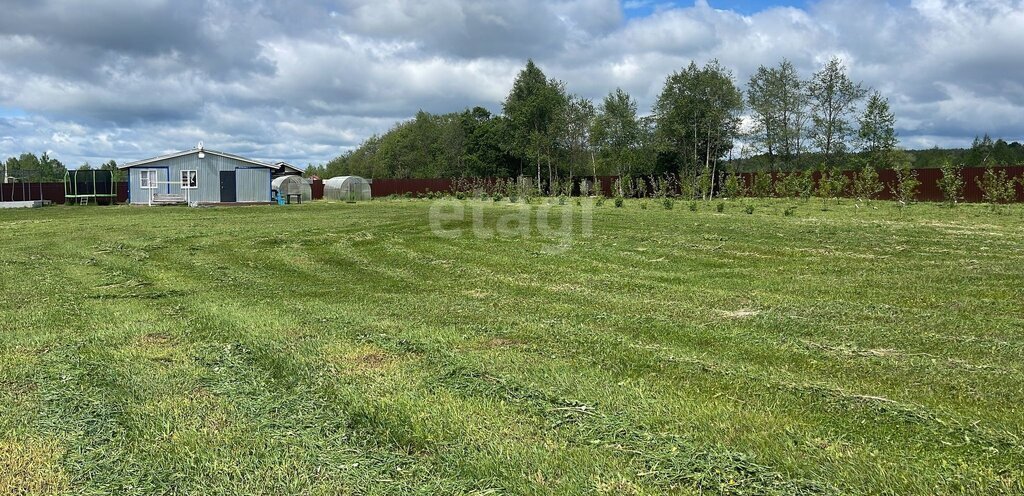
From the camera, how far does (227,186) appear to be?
104ft

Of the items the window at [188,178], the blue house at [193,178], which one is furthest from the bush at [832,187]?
the window at [188,178]

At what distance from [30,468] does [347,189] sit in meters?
40.6

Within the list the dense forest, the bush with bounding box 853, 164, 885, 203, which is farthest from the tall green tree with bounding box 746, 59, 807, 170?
the bush with bounding box 853, 164, 885, 203

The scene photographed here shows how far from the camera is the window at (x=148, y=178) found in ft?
101

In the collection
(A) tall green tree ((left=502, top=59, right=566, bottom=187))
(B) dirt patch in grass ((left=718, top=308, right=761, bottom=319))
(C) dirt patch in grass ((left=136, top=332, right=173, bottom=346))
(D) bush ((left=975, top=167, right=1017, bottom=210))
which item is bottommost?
(C) dirt patch in grass ((left=136, top=332, right=173, bottom=346))

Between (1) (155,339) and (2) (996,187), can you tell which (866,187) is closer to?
(2) (996,187)

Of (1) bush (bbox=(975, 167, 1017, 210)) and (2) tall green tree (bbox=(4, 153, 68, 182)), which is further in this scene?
(2) tall green tree (bbox=(4, 153, 68, 182))

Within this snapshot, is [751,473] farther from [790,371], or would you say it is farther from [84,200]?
[84,200]

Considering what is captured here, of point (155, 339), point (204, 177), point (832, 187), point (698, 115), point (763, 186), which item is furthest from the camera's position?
point (698, 115)

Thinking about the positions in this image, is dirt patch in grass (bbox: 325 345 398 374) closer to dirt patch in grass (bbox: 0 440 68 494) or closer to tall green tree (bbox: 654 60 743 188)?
dirt patch in grass (bbox: 0 440 68 494)

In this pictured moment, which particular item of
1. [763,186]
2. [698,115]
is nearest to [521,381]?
[763,186]

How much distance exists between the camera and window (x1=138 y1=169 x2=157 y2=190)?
101 ft

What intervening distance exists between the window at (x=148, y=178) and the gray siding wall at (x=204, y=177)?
119 mm

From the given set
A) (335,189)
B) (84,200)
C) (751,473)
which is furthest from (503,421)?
(335,189)
